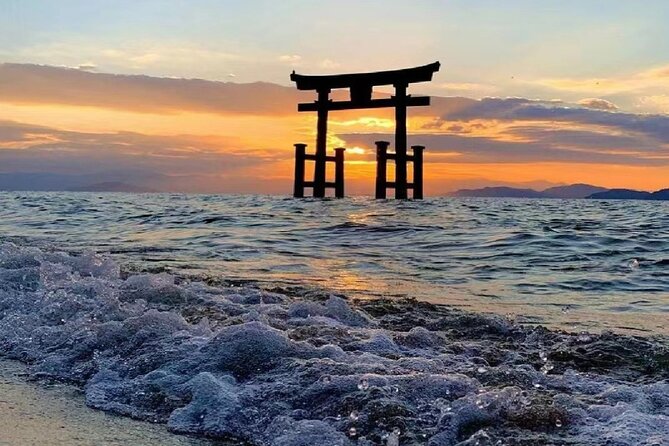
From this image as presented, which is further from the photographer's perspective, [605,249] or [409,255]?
[605,249]

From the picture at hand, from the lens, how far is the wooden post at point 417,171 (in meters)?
26.8

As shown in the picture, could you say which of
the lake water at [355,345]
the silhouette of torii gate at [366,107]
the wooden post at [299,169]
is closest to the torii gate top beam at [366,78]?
the silhouette of torii gate at [366,107]

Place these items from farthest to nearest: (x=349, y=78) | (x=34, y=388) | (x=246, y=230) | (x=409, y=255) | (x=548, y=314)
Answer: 1. (x=349, y=78)
2. (x=246, y=230)
3. (x=409, y=255)
4. (x=548, y=314)
5. (x=34, y=388)

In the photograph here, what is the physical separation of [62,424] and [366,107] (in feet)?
72.7

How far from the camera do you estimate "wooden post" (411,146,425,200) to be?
26766 mm

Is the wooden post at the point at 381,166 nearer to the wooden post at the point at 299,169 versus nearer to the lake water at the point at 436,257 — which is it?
the wooden post at the point at 299,169

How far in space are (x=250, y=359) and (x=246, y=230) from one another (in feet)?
29.1

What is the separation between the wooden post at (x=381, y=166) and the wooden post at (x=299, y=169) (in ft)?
10.5

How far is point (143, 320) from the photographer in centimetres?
354

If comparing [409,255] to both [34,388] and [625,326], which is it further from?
[34,388]

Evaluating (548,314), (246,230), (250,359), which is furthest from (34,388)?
(246,230)

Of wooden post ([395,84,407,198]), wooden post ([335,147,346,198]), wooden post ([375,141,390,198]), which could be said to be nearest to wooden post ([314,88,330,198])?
wooden post ([335,147,346,198])

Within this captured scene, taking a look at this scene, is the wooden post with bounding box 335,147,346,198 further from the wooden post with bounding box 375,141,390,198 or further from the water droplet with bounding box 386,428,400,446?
the water droplet with bounding box 386,428,400,446

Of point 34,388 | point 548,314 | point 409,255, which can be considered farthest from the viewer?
point 409,255
